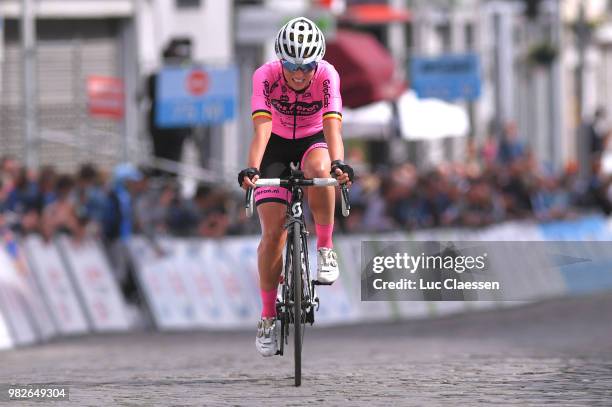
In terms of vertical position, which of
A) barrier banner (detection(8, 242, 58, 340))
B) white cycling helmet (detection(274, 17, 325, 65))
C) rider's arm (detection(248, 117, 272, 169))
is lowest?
barrier banner (detection(8, 242, 58, 340))

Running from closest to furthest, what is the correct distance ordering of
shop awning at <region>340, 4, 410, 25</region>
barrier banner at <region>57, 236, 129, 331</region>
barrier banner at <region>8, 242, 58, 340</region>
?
barrier banner at <region>8, 242, 58, 340</region> → barrier banner at <region>57, 236, 129, 331</region> → shop awning at <region>340, 4, 410, 25</region>

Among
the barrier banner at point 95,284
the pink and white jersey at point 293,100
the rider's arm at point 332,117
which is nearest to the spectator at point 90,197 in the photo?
the barrier banner at point 95,284

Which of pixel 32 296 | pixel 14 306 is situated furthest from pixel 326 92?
pixel 32 296

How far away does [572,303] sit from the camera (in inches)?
1005

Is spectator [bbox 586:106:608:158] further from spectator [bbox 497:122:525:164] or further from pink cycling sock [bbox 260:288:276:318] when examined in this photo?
pink cycling sock [bbox 260:288:276:318]

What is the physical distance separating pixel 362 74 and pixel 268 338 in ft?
47.1

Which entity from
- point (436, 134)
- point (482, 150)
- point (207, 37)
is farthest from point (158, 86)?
point (482, 150)

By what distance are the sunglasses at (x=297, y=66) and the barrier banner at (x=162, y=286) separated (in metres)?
9.49

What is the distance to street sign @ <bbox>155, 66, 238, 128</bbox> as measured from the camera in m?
23.2

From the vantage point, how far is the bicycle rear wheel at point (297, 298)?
12.2m

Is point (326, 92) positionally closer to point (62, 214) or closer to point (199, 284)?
point (62, 214)

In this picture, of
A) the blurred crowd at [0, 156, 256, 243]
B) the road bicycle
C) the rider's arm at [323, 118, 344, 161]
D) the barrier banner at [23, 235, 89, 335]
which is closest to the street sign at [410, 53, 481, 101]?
the blurred crowd at [0, 156, 256, 243]

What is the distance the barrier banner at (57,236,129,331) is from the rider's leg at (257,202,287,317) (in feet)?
26.9

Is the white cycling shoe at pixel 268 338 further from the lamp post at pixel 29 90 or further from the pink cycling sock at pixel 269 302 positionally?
the lamp post at pixel 29 90
